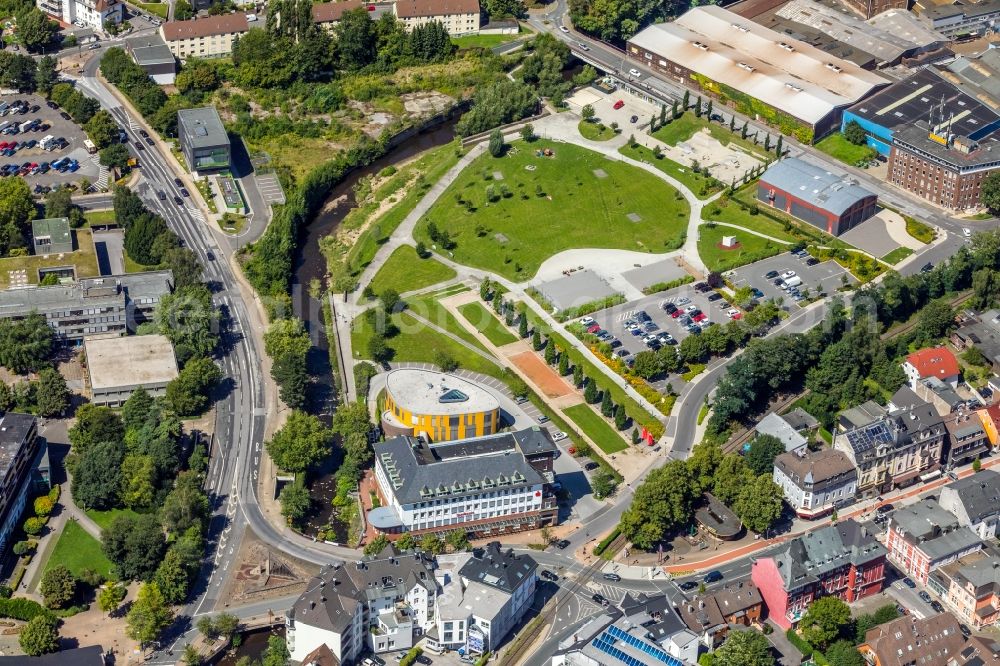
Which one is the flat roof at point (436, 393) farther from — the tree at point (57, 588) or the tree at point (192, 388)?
the tree at point (57, 588)

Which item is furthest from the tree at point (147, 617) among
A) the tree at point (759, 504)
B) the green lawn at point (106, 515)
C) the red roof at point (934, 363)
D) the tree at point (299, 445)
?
the red roof at point (934, 363)

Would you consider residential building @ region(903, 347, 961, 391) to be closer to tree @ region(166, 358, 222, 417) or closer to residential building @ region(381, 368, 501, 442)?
residential building @ region(381, 368, 501, 442)

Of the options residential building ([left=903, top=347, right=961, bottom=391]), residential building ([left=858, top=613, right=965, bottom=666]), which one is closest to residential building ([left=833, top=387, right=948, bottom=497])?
residential building ([left=903, top=347, right=961, bottom=391])

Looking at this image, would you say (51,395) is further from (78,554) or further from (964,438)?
(964,438)

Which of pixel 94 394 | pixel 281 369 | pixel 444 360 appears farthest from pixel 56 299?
pixel 444 360

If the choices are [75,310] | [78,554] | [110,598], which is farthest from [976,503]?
[75,310]

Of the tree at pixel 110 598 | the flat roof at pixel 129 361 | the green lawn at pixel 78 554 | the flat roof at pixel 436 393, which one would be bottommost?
the green lawn at pixel 78 554
